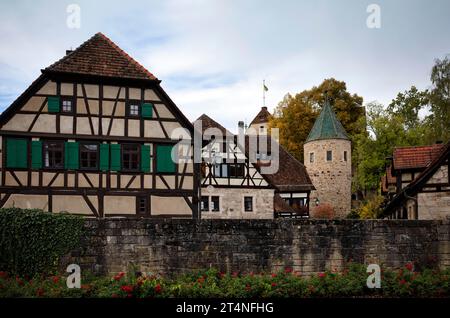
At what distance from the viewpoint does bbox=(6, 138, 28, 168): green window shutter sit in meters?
25.3

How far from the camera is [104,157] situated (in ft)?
86.4

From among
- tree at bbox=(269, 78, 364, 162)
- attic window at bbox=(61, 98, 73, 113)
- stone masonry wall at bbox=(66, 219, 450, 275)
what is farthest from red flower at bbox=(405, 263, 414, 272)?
tree at bbox=(269, 78, 364, 162)

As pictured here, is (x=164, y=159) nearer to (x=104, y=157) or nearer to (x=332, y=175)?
(x=104, y=157)

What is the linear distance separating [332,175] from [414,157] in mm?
22007

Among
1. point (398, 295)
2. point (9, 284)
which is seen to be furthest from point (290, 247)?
point (9, 284)

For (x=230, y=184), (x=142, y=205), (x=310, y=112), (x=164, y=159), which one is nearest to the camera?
(x=142, y=205)

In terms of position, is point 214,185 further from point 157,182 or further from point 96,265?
point 96,265

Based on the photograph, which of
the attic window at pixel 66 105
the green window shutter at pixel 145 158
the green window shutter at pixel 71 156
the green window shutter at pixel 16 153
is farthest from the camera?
the green window shutter at pixel 145 158

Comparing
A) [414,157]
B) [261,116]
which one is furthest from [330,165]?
[261,116]

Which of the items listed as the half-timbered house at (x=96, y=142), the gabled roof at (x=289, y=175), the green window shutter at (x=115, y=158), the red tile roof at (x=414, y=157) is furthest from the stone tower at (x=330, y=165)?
the green window shutter at (x=115, y=158)

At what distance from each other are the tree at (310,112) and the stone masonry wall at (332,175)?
498 cm

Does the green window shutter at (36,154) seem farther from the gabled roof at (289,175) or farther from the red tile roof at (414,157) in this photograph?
the gabled roof at (289,175)

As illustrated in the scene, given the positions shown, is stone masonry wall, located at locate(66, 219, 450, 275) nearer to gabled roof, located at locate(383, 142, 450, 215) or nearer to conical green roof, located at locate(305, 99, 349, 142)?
gabled roof, located at locate(383, 142, 450, 215)

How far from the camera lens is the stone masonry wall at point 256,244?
60.4 ft
